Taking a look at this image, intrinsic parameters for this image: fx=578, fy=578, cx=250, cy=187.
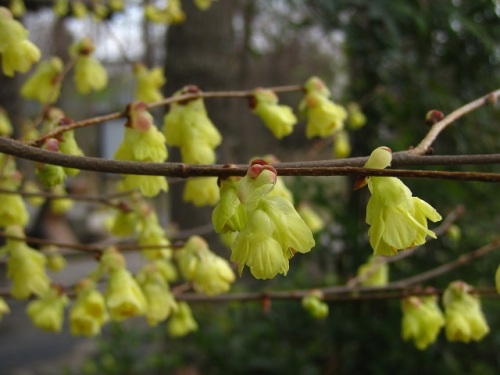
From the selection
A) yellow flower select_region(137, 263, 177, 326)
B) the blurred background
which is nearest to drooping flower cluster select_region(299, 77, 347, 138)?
yellow flower select_region(137, 263, 177, 326)

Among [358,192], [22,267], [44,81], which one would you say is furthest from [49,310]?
[358,192]

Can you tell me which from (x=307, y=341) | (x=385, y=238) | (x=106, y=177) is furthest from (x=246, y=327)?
(x=106, y=177)

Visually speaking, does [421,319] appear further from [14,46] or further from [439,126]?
[14,46]

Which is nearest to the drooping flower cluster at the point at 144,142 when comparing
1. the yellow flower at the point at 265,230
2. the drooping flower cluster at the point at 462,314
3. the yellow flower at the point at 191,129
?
the yellow flower at the point at 191,129

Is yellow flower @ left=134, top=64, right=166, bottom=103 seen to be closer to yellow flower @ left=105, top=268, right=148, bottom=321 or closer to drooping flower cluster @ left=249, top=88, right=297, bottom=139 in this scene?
drooping flower cluster @ left=249, top=88, right=297, bottom=139

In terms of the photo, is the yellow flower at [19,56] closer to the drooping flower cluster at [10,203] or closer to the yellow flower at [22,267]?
the drooping flower cluster at [10,203]

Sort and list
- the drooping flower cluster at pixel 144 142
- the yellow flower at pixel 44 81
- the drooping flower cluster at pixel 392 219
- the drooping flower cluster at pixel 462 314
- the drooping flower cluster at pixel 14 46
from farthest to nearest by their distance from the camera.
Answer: the yellow flower at pixel 44 81, the drooping flower cluster at pixel 462 314, the drooping flower cluster at pixel 14 46, the drooping flower cluster at pixel 144 142, the drooping flower cluster at pixel 392 219

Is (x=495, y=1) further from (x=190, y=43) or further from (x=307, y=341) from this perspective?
(x=307, y=341)
